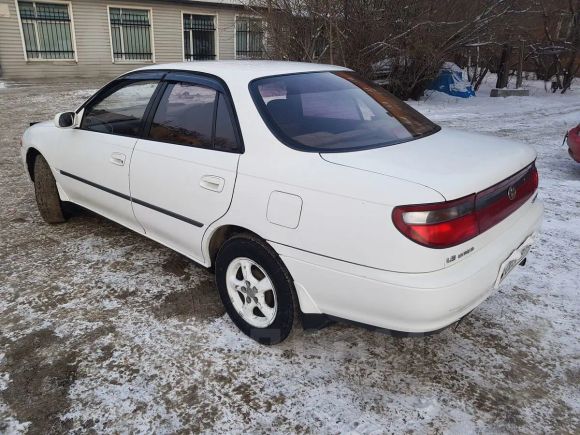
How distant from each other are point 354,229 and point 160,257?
2.20 m

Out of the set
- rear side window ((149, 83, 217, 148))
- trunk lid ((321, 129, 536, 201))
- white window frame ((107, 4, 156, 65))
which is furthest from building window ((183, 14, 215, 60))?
trunk lid ((321, 129, 536, 201))

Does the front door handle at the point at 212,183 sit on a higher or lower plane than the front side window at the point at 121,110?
lower

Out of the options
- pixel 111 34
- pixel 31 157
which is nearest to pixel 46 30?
pixel 111 34

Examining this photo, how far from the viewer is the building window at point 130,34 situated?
18781 millimetres

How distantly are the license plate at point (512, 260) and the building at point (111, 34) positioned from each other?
12.8 m

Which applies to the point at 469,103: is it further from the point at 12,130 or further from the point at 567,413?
the point at 567,413

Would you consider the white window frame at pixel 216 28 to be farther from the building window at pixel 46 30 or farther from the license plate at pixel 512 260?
the license plate at pixel 512 260

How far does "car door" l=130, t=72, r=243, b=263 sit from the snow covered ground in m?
0.52

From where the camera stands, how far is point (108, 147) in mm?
3482

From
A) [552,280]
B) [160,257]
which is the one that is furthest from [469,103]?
[160,257]

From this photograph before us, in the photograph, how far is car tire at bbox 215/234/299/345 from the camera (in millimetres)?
2480

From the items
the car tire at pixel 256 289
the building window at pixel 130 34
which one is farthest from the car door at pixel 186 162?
the building window at pixel 130 34

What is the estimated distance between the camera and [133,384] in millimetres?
2424

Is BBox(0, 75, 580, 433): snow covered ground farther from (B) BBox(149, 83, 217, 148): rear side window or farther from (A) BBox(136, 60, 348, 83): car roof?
(A) BBox(136, 60, 348, 83): car roof
